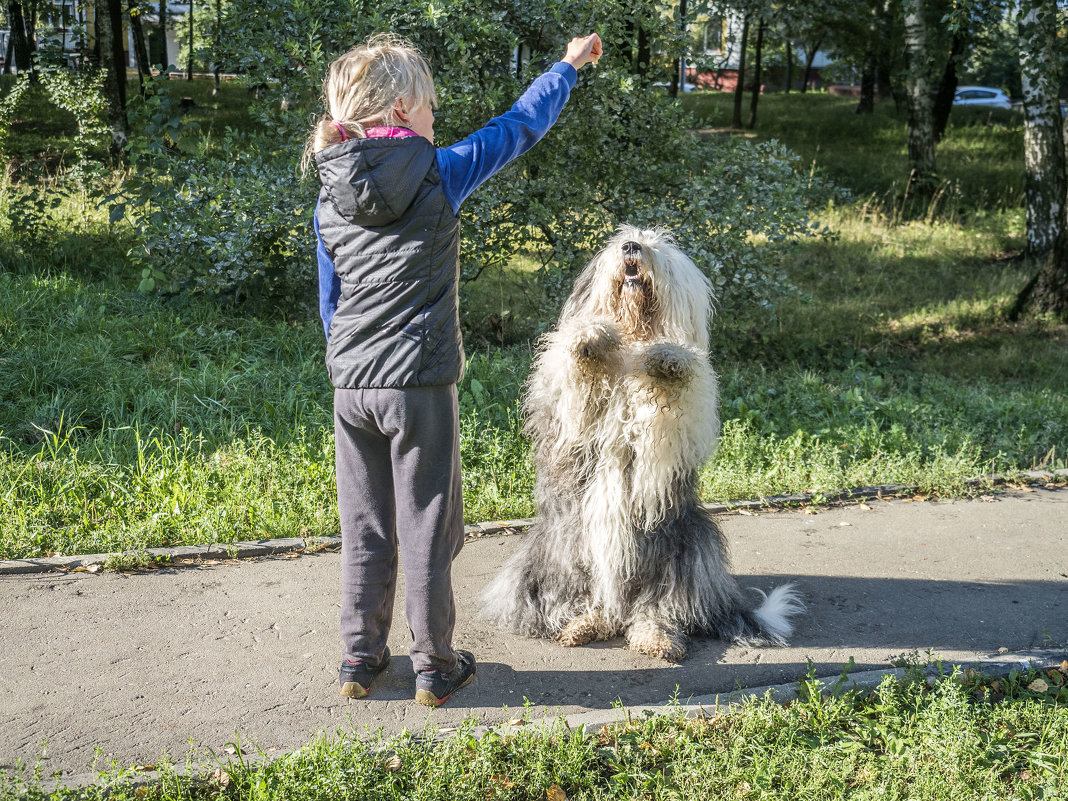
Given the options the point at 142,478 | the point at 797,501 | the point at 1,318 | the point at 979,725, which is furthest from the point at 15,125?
the point at 979,725

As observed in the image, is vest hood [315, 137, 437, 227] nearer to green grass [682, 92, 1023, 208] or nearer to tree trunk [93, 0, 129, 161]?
tree trunk [93, 0, 129, 161]

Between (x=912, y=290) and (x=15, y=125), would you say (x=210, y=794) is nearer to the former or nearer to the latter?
(x=912, y=290)

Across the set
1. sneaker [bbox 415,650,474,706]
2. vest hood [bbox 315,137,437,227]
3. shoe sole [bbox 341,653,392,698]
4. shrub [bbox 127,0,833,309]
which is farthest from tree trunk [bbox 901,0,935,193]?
shoe sole [bbox 341,653,392,698]

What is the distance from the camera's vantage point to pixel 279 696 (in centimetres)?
368

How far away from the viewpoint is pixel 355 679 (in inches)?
144

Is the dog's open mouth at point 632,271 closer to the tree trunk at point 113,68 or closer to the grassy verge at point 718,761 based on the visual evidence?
the grassy verge at point 718,761

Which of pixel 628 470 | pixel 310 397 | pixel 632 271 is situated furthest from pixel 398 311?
pixel 310 397

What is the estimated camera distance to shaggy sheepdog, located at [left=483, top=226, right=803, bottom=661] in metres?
3.67

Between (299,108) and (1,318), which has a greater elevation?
(299,108)

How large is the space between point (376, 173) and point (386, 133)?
0.53 ft

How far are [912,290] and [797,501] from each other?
25.2 feet

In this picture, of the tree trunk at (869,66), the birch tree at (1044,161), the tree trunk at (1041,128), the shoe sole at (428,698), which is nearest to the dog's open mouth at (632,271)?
the shoe sole at (428,698)

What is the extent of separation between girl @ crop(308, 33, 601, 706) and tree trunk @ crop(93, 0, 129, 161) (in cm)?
1147

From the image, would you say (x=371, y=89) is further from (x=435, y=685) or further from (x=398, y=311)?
(x=435, y=685)
